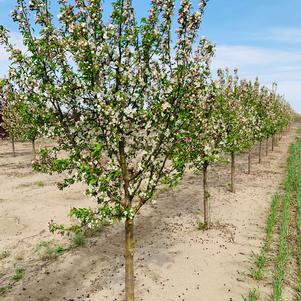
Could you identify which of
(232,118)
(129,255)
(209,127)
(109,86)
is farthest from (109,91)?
(232,118)

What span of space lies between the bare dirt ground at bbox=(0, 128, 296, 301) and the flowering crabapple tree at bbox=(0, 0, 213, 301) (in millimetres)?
3497

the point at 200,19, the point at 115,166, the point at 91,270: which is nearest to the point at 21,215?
the point at 91,270

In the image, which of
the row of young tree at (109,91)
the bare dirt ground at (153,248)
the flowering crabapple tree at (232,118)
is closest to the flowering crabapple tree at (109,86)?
the row of young tree at (109,91)

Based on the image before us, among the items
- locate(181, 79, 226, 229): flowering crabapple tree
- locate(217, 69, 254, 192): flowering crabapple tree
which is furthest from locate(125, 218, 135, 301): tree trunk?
locate(217, 69, 254, 192): flowering crabapple tree

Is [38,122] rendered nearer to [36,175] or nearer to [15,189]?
[15,189]

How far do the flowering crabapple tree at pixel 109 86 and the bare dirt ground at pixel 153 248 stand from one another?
11.5 ft

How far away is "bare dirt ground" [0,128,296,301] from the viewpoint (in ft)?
38.1

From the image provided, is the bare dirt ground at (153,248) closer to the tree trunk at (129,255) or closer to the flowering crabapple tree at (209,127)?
the tree trunk at (129,255)

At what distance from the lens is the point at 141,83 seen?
344 inches

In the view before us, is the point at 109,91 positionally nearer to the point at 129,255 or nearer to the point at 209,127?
the point at 129,255

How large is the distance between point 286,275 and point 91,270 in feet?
20.8

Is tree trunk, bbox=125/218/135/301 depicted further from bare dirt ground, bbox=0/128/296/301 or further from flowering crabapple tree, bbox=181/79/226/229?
flowering crabapple tree, bbox=181/79/226/229

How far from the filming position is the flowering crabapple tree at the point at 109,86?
27.5ft

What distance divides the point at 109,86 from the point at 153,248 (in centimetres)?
791
